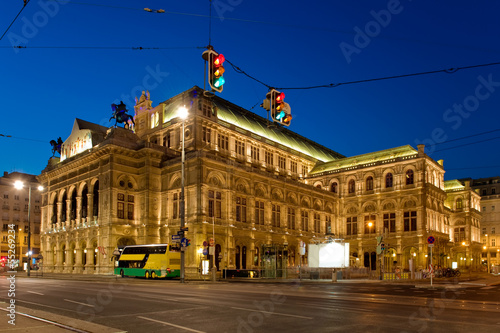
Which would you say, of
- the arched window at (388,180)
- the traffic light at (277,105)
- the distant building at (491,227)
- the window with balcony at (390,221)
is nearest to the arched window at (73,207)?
the window with balcony at (390,221)

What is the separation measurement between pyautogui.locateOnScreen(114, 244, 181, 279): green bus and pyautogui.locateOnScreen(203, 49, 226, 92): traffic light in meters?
30.9

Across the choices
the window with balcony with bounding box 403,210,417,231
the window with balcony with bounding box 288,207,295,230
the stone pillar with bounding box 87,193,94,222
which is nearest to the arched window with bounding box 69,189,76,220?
the stone pillar with bounding box 87,193,94,222

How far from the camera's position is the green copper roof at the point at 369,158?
245 ft

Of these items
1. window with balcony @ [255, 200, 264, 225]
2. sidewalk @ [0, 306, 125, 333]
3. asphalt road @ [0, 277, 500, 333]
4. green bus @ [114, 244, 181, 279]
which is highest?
window with balcony @ [255, 200, 264, 225]

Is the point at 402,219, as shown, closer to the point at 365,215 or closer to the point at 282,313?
the point at 365,215

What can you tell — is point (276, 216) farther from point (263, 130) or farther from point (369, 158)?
point (369, 158)

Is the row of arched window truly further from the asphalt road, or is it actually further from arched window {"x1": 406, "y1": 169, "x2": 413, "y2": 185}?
the asphalt road

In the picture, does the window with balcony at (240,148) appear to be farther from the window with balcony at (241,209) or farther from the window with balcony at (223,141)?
the window with balcony at (241,209)

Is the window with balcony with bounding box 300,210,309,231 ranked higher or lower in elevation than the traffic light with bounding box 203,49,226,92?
lower

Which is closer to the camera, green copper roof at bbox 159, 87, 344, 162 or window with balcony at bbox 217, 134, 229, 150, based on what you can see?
window with balcony at bbox 217, 134, 229, 150

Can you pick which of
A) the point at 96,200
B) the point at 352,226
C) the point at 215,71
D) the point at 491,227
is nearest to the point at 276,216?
the point at 352,226

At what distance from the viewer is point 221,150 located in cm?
6512

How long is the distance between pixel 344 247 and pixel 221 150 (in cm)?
2635

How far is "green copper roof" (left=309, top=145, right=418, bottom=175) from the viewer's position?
7469 centimetres
